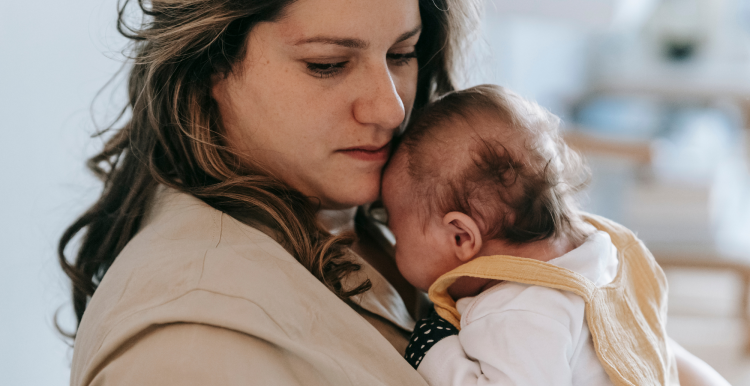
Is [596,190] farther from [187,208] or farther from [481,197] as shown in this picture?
[187,208]

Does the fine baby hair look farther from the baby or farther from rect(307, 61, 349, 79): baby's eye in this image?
rect(307, 61, 349, 79): baby's eye

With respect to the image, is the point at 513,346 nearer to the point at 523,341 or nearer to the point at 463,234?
the point at 523,341

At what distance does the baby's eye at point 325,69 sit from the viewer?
3.51 ft

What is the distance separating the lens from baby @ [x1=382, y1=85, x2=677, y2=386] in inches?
39.4

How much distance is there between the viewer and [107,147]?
1.34 m

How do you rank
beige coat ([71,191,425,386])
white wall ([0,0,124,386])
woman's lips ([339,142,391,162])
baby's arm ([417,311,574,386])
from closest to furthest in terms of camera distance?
beige coat ([71,191,425,386]), baby's arm ([417,311,574,386]), woman's lips ([339,142,391,162]), white wall ([0,0,124,386])

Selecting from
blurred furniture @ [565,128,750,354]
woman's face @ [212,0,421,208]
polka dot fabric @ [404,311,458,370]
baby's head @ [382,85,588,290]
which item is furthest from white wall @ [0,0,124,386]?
blurred furniture @ [565,128,750,354]

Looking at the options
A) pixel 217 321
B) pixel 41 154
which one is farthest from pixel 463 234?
pixel 41 154

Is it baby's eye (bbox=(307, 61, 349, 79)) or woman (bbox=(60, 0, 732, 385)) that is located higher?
baby's eye (bbox=(307, 61, 349, 79))

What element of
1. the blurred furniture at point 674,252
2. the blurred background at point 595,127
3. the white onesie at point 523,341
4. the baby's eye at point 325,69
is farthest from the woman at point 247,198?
the blurred furniture at point 674,252

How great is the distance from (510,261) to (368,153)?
13.8 inches

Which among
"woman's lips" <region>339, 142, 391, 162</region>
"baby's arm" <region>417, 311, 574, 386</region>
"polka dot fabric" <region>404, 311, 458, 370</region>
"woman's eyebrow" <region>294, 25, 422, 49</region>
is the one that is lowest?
"polka dot fabric" <region>404, 311, 458, 370</region>

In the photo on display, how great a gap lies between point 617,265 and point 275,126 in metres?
0.73

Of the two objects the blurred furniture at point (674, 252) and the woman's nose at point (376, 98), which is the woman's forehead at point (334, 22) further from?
the blurred furniture at point (674, 252)
